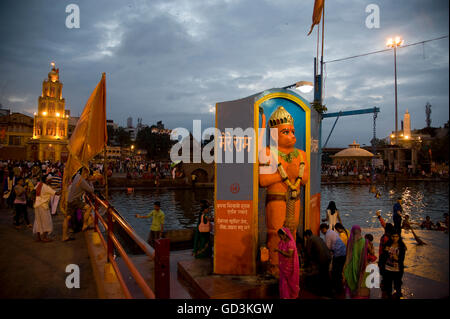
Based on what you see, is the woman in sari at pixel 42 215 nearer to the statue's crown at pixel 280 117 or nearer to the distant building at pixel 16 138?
the statue's crown at pixel 280 117

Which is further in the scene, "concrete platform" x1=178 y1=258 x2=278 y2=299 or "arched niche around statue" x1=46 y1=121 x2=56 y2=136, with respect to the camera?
"arched niche around statue" x1=46 y1=121 x2=56 y2=136

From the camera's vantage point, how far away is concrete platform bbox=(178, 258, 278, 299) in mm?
→ 5621

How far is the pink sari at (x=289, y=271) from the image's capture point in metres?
5.22

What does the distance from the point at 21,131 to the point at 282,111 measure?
2726 inches

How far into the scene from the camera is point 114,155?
217ft

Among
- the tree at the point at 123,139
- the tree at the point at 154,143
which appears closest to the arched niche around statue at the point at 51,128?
the tree at the point at 154,143

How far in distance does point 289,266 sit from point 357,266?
1445mm

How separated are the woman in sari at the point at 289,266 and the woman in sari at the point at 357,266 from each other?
122 cm

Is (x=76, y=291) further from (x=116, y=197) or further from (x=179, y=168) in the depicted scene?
(x=179, y=168)

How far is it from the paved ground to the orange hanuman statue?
150 inches

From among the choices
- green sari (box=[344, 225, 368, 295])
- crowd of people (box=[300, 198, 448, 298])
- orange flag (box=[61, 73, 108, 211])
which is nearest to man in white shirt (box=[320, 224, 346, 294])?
crowd of people (box=[300, 198, 448, 298])

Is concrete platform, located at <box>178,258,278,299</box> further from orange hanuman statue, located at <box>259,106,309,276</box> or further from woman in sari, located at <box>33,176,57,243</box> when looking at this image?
woman in sari, located at <box>33,176,57,243</box>

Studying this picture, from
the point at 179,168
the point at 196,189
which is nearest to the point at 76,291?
the point at 196,189

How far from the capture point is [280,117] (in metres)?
6.60
